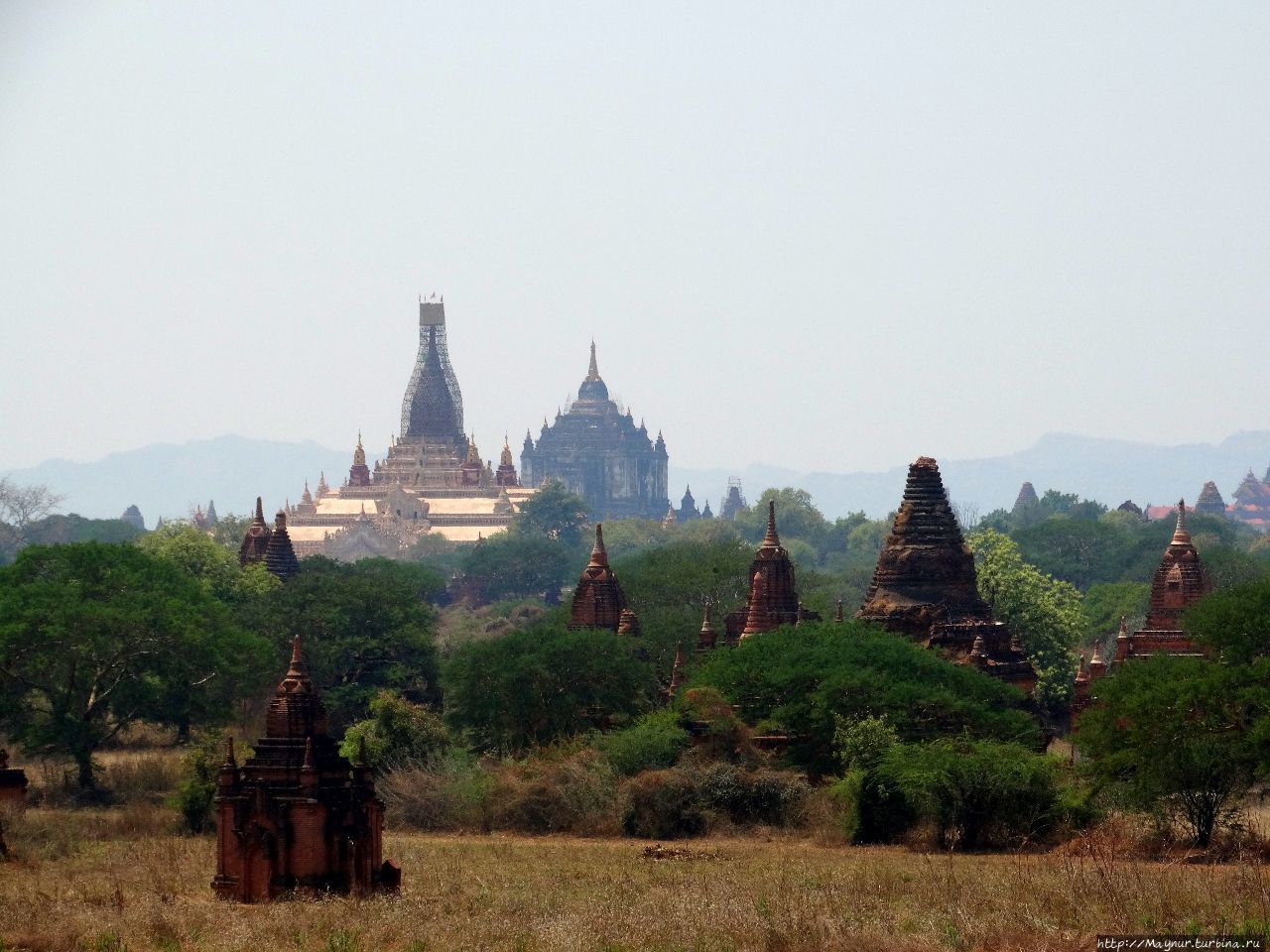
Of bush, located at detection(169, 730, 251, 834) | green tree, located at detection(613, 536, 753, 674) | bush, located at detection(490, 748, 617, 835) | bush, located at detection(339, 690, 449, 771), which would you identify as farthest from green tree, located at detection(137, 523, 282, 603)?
bush, located at detection(490, 748, 617, 835)

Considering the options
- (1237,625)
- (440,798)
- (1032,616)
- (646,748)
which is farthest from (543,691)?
(1032,616)

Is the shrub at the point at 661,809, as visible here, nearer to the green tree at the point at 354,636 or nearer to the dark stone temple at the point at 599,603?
the dark stone temple at the point at 599,603

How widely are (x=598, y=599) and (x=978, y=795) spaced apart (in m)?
23.9

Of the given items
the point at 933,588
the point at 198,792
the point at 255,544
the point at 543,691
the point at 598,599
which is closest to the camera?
the point at 198,792

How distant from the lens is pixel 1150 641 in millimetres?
61875

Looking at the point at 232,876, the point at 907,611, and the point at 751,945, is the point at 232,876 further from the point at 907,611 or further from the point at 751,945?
the point at 907,611

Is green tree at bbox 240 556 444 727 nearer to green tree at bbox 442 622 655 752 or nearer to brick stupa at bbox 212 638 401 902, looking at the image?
green tree at bbox 442 622 655 752

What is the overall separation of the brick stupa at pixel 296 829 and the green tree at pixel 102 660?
17000mm

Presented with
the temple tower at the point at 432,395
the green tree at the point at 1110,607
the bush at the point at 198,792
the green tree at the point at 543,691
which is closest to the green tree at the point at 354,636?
the green tree at the point at 543,691

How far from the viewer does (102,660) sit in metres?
56.7

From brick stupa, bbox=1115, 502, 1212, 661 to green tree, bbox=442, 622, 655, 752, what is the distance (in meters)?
11.6

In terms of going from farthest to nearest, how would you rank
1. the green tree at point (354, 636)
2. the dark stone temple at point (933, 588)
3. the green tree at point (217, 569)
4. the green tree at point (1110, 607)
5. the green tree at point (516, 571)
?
1. the green tree at point (516, 571)
2. the green tree at point (1110, 607)
3. the green tree at point (217, 569)
4. the green tree at point (354, 636)
5. the dark stone temple at point (933, 588)

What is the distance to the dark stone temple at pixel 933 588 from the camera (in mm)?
59375

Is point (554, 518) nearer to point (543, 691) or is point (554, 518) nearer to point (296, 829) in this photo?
point (543, 691)
